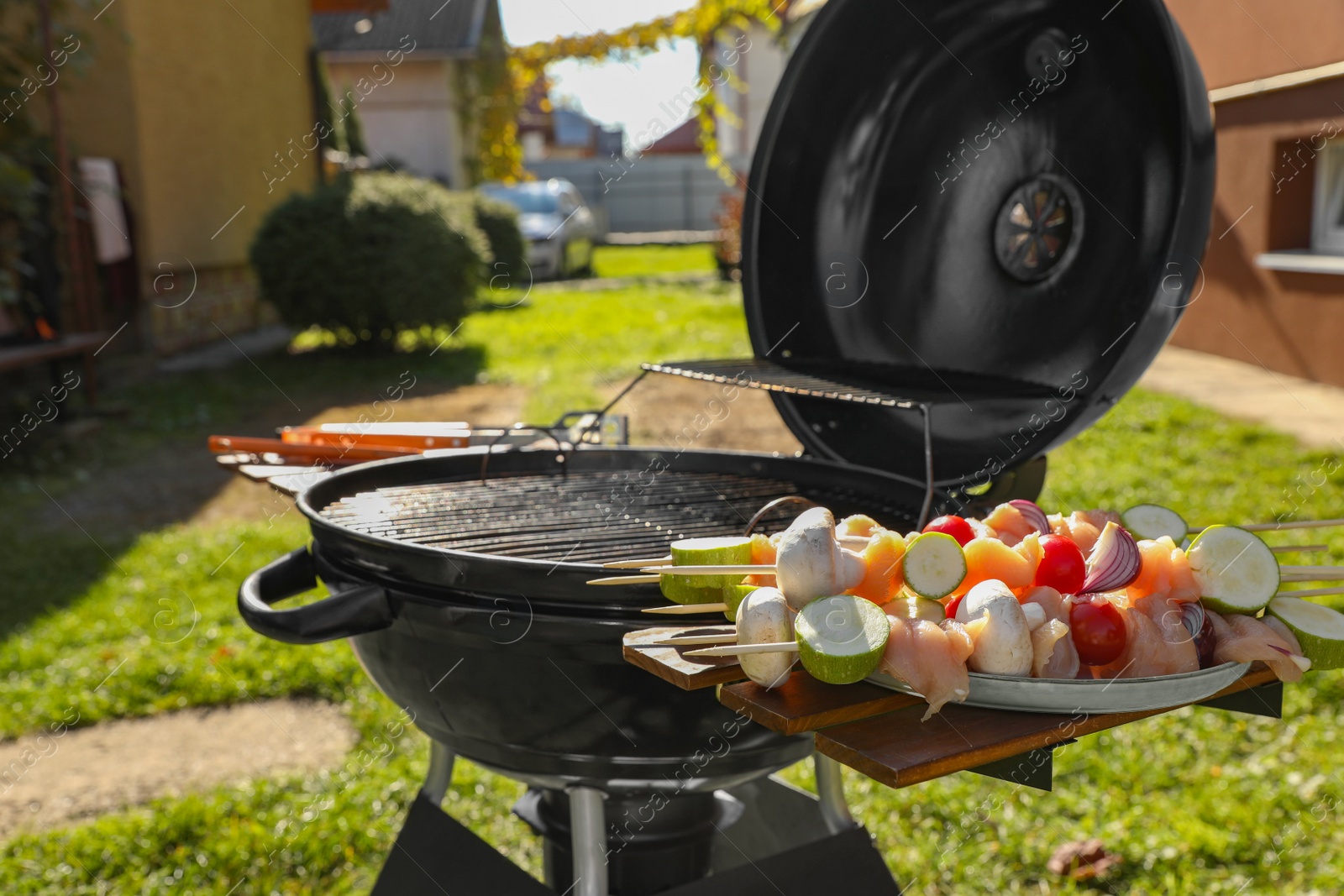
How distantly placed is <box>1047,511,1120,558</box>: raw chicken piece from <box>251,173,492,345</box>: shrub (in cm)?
889

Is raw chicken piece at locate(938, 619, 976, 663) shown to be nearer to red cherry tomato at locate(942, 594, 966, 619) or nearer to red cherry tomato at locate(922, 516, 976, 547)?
red cherry tomato at locate(942, 594, 966, 619)

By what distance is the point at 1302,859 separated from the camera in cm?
275

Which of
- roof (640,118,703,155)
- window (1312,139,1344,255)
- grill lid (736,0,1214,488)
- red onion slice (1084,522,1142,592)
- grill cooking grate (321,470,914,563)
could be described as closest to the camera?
red onion slice (1084,522,1142,592)

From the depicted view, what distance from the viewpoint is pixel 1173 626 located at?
4.05 ft

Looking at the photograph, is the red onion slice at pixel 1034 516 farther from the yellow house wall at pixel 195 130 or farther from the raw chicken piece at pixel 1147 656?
the yellow house wall at pixel 195 130

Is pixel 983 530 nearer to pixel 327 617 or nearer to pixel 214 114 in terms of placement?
pixel 327 617

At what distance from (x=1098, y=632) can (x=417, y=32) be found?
73.6 ft

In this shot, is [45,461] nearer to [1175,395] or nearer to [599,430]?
[599,430]

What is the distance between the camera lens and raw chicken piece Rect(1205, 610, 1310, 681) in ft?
4.00

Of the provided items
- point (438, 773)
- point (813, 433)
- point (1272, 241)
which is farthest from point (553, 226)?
point (438, 773)

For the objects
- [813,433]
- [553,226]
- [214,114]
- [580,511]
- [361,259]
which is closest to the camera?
[580,511]

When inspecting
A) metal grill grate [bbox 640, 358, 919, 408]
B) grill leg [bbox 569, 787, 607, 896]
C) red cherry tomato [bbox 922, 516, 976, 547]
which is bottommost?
grill leg [bbox 569, 787, 607, 896]

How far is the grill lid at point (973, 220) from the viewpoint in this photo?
1.72 meters

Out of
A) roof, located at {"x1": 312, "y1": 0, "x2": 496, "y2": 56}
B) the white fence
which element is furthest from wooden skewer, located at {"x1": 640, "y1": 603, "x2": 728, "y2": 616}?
the white fence
